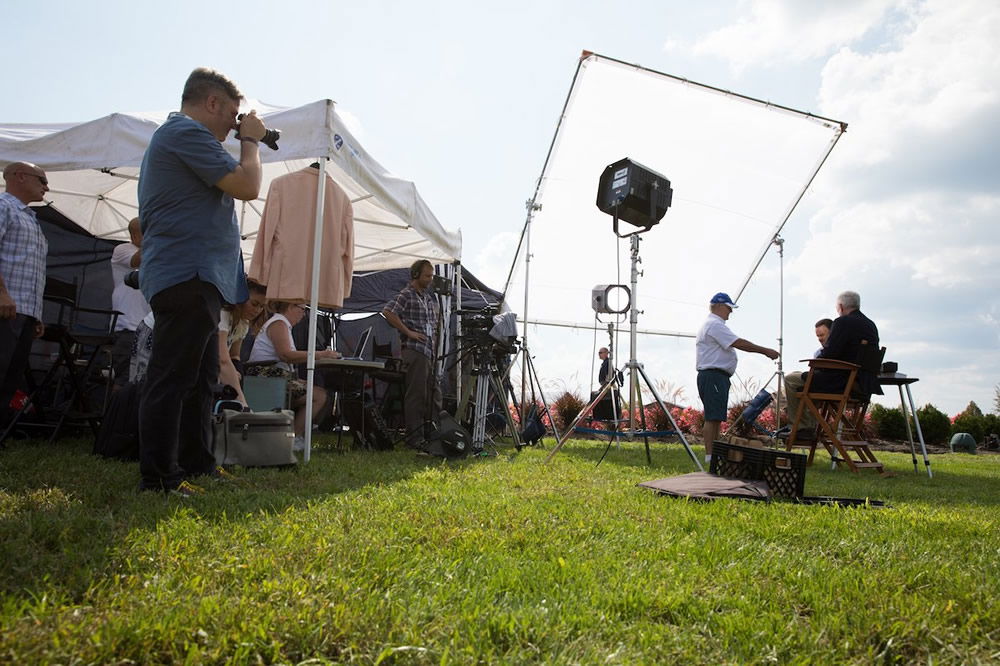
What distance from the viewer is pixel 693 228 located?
376 inches

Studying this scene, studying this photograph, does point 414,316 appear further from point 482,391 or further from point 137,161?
point 137,161

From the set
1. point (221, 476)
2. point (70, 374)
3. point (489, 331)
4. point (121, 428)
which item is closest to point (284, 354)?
point (121, 428)

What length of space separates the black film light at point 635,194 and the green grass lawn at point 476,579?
273cm

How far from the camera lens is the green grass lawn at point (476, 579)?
1.21 m

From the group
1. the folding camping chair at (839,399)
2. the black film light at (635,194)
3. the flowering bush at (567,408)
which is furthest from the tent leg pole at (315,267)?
the flowering bush at (567,408)

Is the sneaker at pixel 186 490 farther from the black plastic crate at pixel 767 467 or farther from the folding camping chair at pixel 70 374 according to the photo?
the black plastic crate at pixel 767 467

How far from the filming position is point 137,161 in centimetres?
498

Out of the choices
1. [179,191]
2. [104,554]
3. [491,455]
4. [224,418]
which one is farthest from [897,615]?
[491,455]

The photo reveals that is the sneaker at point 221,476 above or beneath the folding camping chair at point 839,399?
beneath

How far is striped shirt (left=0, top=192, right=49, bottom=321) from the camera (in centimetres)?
396

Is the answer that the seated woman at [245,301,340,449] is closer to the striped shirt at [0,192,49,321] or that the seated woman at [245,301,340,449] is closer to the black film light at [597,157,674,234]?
the striped shirt at [0,192,49,321]

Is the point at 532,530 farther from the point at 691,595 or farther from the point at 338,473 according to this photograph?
the point at 338,473

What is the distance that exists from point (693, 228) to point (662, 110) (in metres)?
1.77

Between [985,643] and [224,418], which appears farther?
[224,418]
